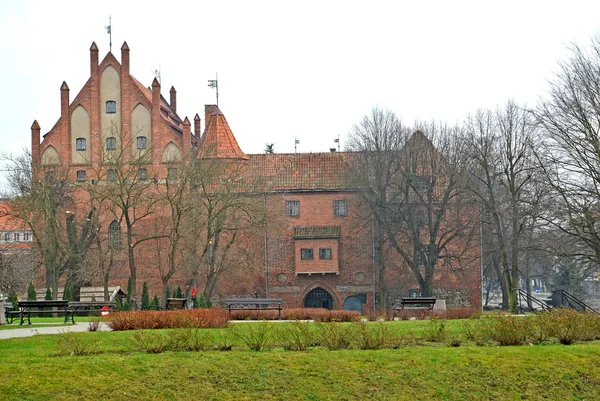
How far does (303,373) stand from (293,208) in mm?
42090

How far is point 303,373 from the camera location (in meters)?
16.2

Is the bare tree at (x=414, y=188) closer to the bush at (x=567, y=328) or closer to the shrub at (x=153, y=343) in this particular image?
the bush at (x=567, y=328)

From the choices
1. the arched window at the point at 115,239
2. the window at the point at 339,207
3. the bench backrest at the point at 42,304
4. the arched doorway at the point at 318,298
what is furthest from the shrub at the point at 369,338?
the window at the point at 339,207

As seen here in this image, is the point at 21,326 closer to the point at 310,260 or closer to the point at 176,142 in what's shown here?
the point at 176,142

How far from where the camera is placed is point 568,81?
3259cm

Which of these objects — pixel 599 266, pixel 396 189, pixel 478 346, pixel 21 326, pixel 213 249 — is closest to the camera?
pixel 478 346

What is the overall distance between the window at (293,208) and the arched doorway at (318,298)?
5.27 metres

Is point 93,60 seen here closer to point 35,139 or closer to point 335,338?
point 35,139

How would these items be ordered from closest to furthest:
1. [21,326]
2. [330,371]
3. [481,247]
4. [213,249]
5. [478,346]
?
1. [330,371]
2. [478,346]
3. [21,326]
4. [213,249]
5. [481,247]

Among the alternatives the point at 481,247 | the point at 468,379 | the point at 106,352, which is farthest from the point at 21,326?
the point at 481,247

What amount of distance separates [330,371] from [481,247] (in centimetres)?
4114

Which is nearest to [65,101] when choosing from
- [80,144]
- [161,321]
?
[80,144]

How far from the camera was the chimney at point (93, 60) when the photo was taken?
5322 centimetres

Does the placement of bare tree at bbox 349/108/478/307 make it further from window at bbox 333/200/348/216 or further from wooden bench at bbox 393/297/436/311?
wooden bench at bbox 393/297/436/311
